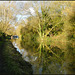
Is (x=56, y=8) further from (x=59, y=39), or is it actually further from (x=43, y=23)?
(x=59, y=39)

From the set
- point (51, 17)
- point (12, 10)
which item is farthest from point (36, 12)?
point (12, 10)

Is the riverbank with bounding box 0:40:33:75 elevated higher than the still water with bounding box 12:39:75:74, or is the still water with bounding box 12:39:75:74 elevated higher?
the riverbank with bounding box 0:40:33:75

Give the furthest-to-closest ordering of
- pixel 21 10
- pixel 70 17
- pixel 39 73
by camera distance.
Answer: pixel 21 10, pixel 70 17, pixel 39 73

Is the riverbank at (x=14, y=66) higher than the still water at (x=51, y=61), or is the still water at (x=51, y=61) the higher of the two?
the riverbank at (x=14, y=66)

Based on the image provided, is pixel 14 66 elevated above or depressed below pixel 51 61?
above

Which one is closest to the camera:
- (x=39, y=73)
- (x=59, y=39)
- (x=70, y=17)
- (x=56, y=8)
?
(x=39, y=73)

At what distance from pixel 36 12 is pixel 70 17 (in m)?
12.0

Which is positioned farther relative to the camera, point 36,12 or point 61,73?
point 36,12

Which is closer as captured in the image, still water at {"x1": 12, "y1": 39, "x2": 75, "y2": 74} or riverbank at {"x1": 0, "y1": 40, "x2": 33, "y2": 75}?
riverbank at {"x1": 0, "y1": 40, "x2": 33, "y2": 75}

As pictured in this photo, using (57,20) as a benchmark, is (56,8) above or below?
above

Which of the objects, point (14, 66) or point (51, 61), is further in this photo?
point (51, 61)

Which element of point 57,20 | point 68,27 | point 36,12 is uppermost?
point 36,12

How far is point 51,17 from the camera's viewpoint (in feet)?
90.9

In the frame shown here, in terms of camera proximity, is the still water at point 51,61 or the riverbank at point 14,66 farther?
the still water at point 51,61
